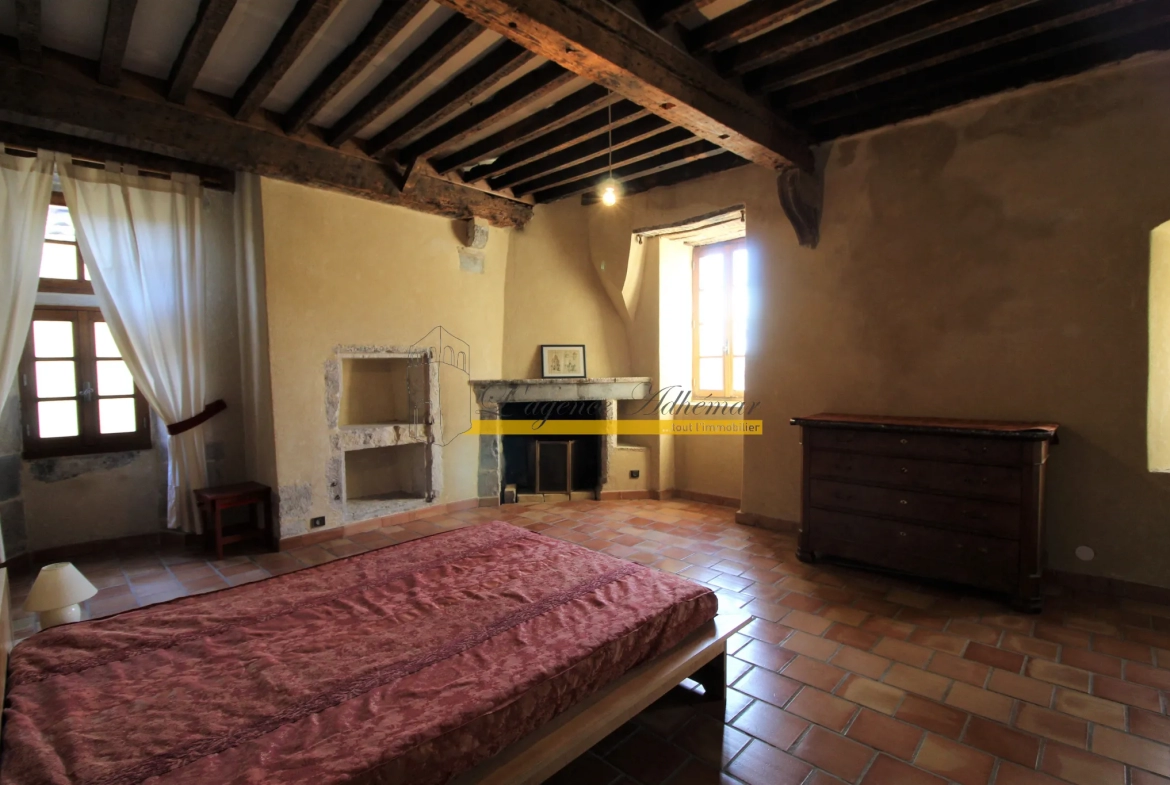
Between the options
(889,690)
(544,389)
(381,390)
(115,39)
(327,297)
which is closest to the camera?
(889,690)

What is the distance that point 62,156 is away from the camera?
11.0ft

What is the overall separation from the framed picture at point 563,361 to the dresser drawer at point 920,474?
2.45 metres

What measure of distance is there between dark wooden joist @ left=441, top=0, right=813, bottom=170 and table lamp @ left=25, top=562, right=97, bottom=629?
2.81 meters

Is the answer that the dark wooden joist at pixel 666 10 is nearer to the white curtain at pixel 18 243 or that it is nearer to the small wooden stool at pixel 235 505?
the white curtain at pixel 18 243

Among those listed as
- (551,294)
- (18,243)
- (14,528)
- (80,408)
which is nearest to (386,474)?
(80,408)

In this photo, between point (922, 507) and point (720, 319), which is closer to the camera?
point (922, 507)

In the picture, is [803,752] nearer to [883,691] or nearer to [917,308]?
[883,691]

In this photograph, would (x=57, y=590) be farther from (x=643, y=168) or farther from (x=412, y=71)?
(x=643, y=168)

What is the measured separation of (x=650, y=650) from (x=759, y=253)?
10.8 ft

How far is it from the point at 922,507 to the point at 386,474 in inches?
162

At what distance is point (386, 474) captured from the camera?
16.2ft

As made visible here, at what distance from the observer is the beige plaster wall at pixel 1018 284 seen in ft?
9.56

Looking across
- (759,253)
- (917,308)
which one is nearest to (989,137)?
(917,308)

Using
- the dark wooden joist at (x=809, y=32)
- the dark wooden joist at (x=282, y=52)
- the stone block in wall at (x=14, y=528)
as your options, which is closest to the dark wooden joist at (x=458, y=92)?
the dark wooden joist at (x=282, y=52)
